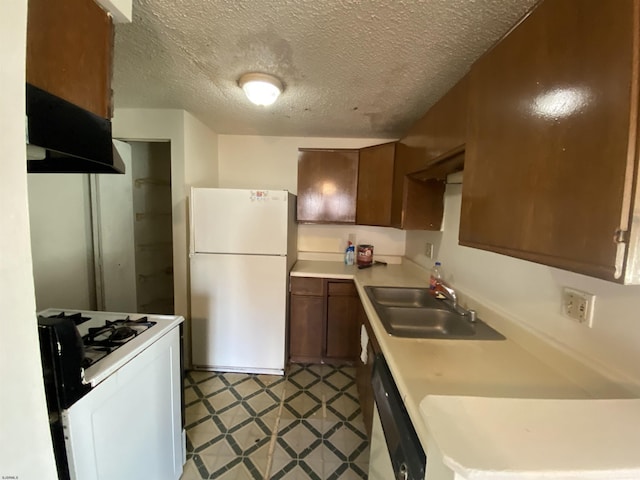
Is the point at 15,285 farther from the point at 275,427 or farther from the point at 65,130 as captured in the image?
the point at 275,427

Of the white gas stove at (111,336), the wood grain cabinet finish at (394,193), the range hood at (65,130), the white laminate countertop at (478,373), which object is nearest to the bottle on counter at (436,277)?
the wood grain cabinet finish at (394,193)

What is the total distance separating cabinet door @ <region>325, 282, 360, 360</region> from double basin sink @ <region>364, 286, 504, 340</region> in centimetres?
46

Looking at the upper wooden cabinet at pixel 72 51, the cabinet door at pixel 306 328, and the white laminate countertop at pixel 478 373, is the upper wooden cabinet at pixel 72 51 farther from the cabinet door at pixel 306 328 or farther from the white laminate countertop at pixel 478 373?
the cabinet door at pixel 306 328

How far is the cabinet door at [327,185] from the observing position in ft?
8.14

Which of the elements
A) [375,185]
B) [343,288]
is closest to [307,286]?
[343,288]

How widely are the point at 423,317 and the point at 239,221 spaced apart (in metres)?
1.49

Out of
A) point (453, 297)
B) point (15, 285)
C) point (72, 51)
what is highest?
point (72, 51)

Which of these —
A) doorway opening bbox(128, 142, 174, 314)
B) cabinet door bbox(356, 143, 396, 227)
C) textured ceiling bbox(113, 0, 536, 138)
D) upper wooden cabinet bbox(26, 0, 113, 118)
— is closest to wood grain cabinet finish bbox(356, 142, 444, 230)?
cabinet door bbox(356, 143, 396, 227)

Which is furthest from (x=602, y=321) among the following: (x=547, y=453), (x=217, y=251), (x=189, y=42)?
(x=217, y=251)

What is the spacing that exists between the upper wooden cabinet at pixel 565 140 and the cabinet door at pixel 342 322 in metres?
1.52

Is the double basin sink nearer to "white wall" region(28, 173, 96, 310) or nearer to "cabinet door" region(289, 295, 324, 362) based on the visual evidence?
"cabinet door" region(289, 295, 324, 362)

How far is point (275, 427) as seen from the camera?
5.64 feet

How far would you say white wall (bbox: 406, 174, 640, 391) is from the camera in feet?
2.41

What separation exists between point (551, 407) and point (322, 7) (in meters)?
1.34
